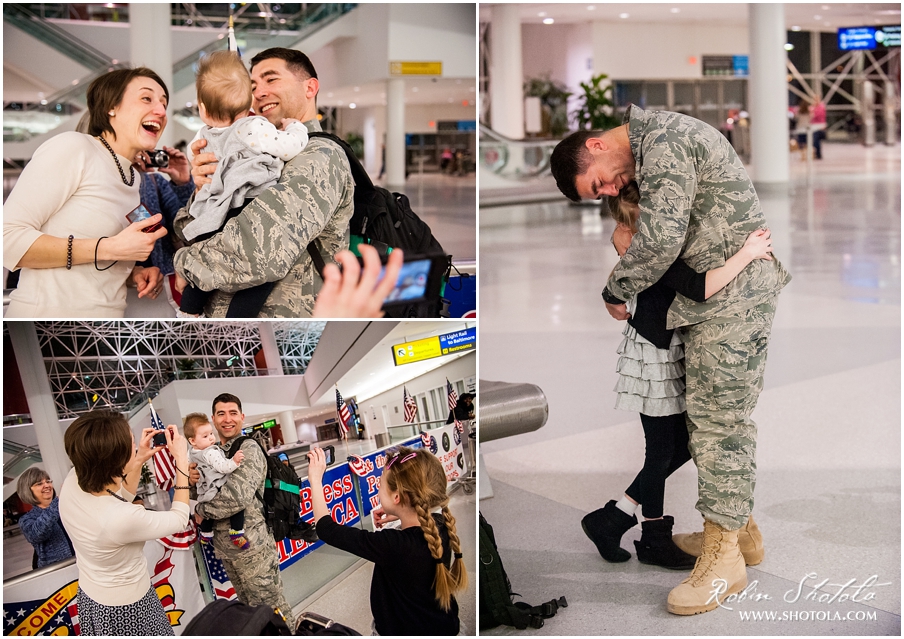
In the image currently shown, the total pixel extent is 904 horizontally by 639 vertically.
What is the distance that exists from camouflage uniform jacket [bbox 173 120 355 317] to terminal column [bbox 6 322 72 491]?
52cm

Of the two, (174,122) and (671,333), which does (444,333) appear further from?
(174,122)

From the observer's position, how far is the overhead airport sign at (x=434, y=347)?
2.39m

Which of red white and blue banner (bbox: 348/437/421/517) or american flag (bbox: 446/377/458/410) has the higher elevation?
american flag (bbox: 446/377/458/410)

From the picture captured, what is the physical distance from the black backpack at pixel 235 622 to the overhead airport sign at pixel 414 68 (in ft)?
60.6

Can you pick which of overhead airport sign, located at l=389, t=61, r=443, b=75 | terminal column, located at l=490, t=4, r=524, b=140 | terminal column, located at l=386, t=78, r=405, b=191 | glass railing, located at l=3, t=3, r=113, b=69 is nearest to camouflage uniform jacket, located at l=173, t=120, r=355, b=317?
overhead airport sign, located at l=389, t=61, r=443, b=75

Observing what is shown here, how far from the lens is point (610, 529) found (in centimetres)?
311

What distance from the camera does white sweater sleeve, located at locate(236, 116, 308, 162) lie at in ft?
7.07

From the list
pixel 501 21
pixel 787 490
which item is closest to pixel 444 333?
pixel 787 490

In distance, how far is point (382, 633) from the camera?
8.20 feet

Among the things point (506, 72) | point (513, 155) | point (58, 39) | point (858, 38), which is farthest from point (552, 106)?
point (858, 38)

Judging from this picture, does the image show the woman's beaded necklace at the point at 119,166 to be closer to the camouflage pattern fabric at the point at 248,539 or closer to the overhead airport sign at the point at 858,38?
the camouflage pattern fabric at the point at 248,539

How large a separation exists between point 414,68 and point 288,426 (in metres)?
18.4

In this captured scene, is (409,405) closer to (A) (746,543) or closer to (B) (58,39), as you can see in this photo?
(A) (746,543)

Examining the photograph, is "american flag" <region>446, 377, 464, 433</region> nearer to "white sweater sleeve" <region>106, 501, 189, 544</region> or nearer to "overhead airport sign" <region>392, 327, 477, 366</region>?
"overhead airport sign" <region>392, 327, 477, 366</region>
